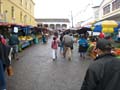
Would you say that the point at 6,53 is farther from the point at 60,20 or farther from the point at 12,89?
the point at 60,20

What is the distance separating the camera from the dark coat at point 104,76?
3686 mm

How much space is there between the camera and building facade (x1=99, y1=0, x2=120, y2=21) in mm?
35469

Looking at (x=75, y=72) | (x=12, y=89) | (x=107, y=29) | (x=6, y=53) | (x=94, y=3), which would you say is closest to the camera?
(x=6, y=53)

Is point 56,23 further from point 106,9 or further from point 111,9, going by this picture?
point 111,9

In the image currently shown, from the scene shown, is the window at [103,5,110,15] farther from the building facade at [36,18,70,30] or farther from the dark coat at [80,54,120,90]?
the building facade at [36,18,70,30]

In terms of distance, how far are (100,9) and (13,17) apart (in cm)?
1897

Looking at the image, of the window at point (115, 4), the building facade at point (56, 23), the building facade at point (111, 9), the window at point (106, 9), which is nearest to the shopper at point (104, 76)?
the building facade at point (111, 9)

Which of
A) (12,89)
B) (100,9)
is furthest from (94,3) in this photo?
(12,89)

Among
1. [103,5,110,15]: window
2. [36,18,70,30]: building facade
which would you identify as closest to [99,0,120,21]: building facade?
[103,5,110,15]: window

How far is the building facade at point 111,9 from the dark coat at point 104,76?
30330 millimetres

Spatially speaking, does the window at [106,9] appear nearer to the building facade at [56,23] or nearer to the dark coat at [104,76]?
the dark coat at [104,76]

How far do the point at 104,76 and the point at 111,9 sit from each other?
125 feet

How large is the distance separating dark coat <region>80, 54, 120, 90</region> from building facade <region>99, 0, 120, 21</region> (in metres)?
30.3

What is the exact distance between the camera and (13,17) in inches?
1499
